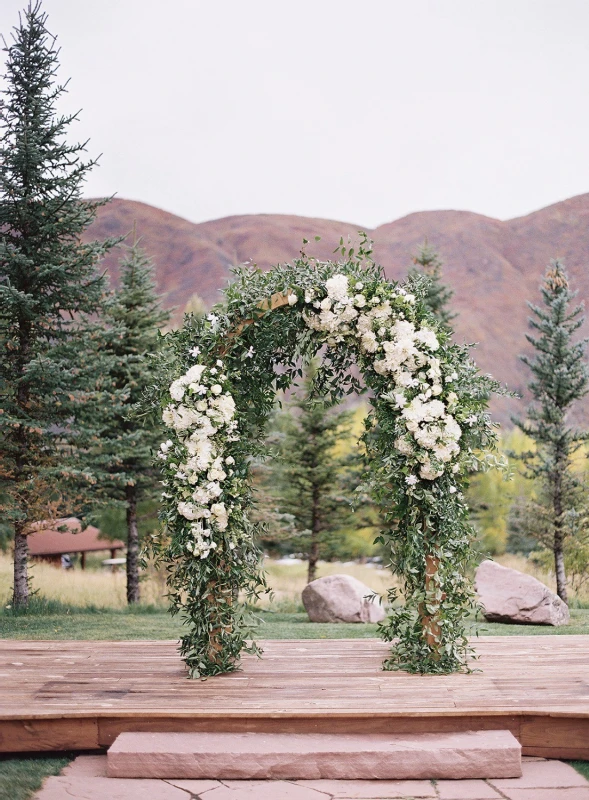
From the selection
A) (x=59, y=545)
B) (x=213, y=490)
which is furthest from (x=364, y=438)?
(x=59, y=545)

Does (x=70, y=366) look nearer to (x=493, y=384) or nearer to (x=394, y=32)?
(x=493, y=384)

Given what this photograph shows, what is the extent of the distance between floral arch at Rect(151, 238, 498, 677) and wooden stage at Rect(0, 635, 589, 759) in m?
0.34

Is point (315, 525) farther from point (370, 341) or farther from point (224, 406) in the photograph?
point (224, 406)

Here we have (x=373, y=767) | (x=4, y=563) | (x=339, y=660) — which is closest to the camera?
(x=373, y=767)

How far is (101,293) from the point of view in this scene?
1045 cm

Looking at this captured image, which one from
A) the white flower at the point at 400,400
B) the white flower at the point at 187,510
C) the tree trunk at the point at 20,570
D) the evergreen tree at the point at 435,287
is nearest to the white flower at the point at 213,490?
the white flower at the point at 187,510

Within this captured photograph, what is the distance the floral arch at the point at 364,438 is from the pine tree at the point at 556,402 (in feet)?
25.7

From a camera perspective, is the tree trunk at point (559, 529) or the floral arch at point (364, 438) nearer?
the floral arch at point (364, 438)

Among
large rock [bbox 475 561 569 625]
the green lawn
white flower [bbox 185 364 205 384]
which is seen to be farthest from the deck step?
large rock [bbox 475 561 569 625]

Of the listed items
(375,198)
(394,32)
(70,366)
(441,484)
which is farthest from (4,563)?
(375,198)

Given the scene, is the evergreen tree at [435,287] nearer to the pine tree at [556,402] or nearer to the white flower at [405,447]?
the pine tree at [556,402]

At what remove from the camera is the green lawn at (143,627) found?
8.48 meters

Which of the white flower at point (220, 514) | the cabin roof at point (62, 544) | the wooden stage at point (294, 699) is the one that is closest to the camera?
the wooden stage at point (294, 699)

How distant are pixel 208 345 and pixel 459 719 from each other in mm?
2941
